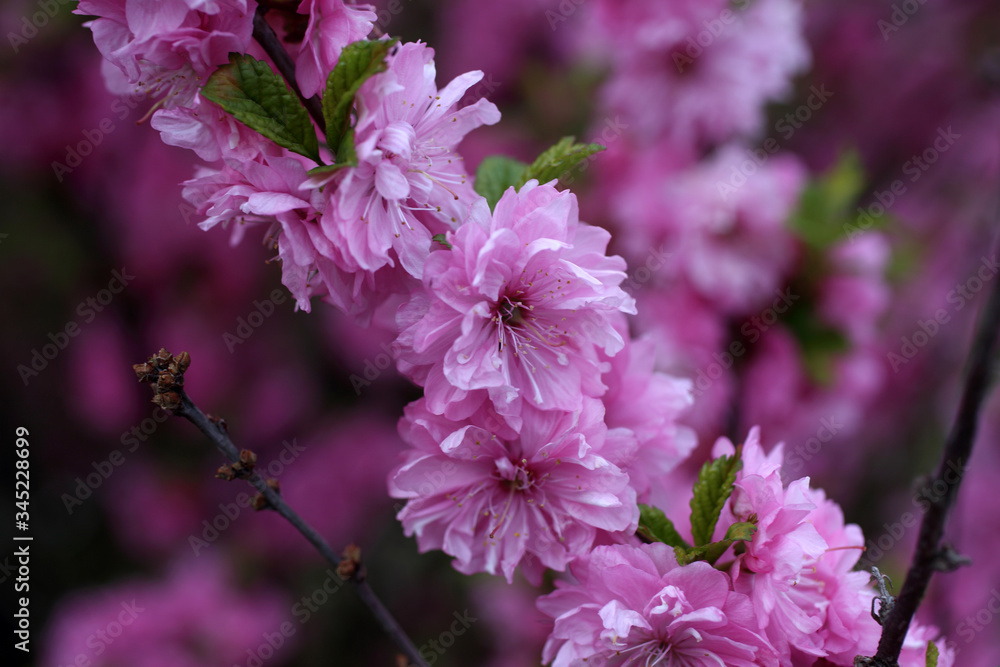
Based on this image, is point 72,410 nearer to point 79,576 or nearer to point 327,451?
point 79,576

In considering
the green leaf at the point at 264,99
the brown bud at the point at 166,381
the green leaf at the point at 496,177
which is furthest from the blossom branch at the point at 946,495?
the brown bud at the point at 166,381

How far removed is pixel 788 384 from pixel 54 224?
2936 millimetres

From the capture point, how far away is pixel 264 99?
999mm

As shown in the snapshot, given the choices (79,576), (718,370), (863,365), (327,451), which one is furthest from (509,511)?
(79,576)

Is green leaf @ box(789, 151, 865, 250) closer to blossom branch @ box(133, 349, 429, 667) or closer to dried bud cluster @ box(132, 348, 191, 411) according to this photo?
blossom branch @ box(133, 349, 429, 667)

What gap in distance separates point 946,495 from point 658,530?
1.36 ft

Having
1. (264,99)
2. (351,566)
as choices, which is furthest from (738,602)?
(264,99)

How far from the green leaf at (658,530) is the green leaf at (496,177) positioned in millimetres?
534

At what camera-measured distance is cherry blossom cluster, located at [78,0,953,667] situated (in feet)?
3.15

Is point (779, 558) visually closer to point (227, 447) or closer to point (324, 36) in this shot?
point (227, 447)

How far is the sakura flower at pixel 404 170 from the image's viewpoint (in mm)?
959

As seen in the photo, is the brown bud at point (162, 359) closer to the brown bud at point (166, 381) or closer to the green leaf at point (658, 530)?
the brown bud at point (166, 381)

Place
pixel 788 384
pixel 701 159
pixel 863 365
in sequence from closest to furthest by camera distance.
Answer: pixel 788 384 < pixel 863 365 < pixel 701 159

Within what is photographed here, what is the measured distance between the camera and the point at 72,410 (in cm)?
330
